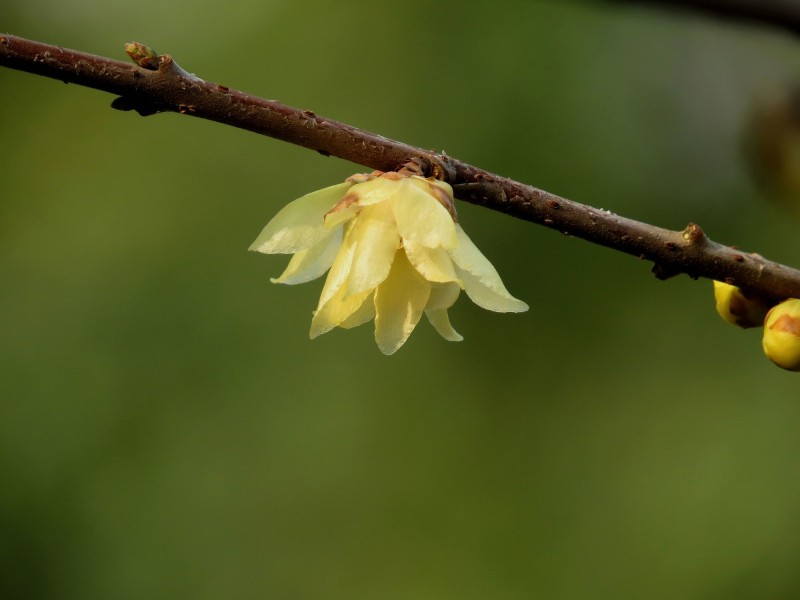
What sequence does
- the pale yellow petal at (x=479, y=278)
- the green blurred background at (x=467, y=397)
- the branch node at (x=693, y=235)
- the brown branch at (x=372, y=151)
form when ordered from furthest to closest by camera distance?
the green blurred background at (x=467, y=397), the branch node at (x=693, y=235), the pale yellow petal at (x=479, y=278), the brown branch at (x=372, y=151)

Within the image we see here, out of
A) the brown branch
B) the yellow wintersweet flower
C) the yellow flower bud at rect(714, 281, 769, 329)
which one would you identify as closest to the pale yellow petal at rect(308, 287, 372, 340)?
the yellow wintersweet flower

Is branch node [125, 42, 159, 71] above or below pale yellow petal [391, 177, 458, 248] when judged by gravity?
above

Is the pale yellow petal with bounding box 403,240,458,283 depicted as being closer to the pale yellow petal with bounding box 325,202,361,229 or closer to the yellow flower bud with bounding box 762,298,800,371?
the pale yellow petal with bounding box 325,202,361,229

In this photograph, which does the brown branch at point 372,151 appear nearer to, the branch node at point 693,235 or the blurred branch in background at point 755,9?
the branch node at point 693,235

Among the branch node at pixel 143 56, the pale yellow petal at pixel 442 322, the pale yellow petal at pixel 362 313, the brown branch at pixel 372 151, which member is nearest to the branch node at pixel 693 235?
the brown branch at pixel 372 151

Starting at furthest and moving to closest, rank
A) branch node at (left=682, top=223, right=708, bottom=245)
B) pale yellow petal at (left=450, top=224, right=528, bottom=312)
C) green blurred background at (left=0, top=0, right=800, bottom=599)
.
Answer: green blurred background at (left=0, top=0, right=800, bottom=599) → branch node at (left=682, top=223, right=708, bottom=245) → pale yellow petal at (left=450, top=224, right=528, bottom=312)

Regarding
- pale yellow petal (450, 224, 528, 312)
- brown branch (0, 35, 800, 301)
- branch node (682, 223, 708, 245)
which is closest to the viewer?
brown branch (0, 35, 800, 301)
